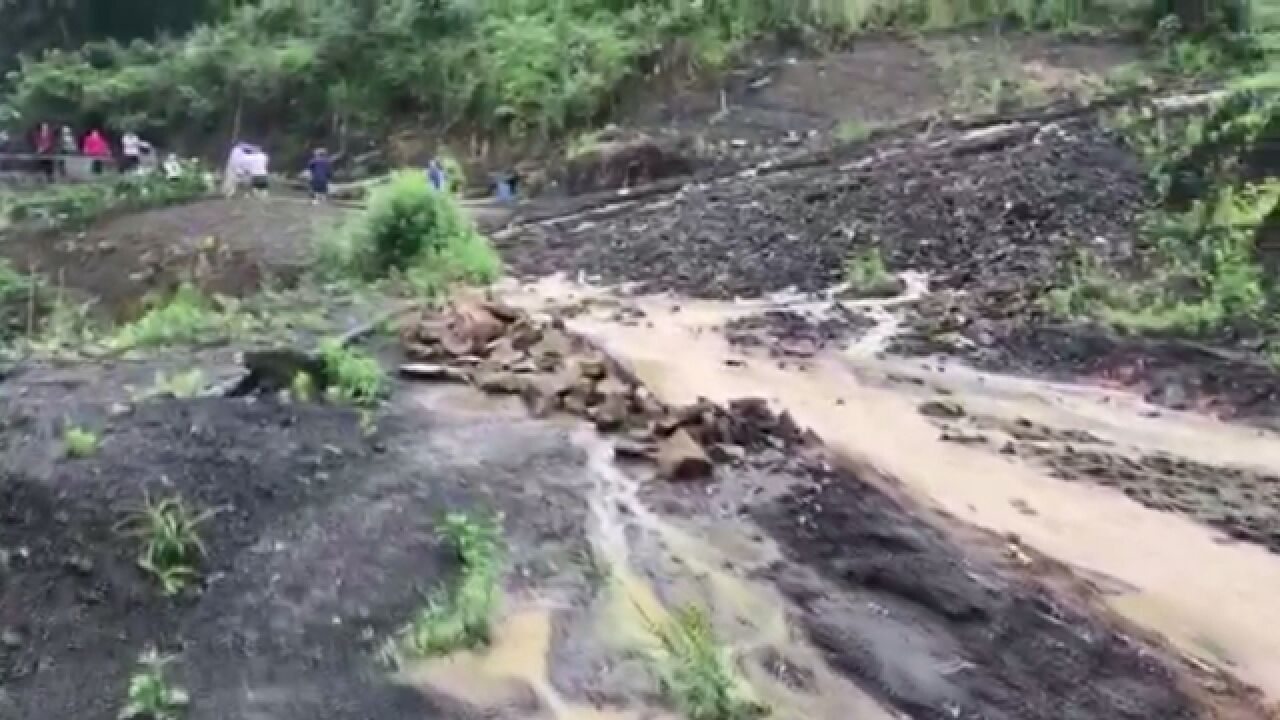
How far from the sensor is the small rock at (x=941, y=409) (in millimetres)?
11453

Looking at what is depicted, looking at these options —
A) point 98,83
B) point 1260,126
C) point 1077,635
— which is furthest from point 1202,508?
point 98,83

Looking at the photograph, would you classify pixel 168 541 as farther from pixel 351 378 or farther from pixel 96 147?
pixel 96 147

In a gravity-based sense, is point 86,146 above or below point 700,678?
below

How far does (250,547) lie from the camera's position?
692 centimetres

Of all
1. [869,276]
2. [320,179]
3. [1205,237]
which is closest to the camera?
[1205,237]

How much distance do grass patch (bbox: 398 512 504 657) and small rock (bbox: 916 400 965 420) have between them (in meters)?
4.86

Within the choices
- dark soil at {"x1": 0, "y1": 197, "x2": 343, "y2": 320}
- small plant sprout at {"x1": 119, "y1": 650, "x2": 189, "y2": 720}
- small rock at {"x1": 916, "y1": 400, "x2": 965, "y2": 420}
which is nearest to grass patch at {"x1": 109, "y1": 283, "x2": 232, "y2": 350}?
small rock at {"x1": 916, "y1": 400, "x2": 965, "y2": 420}

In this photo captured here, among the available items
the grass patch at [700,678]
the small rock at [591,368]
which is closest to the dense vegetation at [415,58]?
the small rock at [591,368]

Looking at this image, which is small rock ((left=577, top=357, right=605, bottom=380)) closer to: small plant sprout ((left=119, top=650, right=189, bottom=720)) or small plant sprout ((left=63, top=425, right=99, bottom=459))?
small plant sprout ((left=63, top=425, right=99, bottom=459))

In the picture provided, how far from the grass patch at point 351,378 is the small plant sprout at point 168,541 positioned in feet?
7.96

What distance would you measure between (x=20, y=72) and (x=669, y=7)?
538 inches

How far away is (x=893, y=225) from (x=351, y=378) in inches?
345

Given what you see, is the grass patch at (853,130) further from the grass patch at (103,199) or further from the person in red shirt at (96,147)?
the person in red shirt at (96,147)

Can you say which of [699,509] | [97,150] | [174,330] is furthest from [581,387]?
[97,150]
